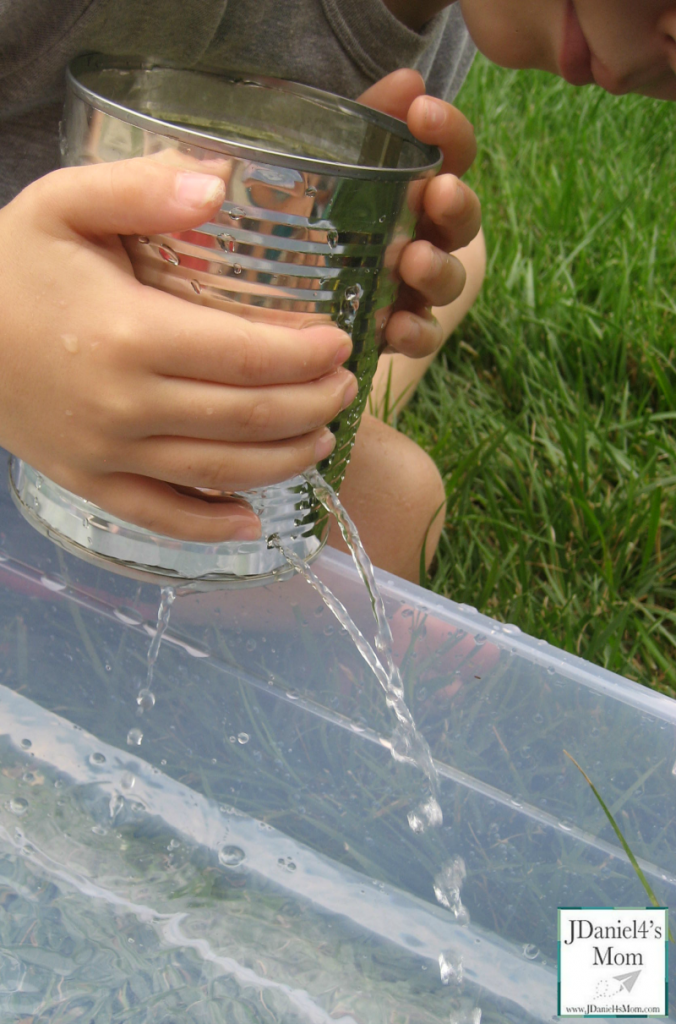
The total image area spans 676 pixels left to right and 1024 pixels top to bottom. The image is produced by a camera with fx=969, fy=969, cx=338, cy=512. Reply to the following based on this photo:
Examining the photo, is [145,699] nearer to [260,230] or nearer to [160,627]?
[160,627]

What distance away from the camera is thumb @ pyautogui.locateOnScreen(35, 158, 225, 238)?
25.6 inches

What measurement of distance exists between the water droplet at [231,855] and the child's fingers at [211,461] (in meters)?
0.45

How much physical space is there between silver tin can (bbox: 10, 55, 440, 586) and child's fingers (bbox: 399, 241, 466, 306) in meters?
0.03

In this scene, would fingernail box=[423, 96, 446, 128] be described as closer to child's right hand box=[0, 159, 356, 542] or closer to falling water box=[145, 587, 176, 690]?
child's right hand box=[0, 159, 356, 542]

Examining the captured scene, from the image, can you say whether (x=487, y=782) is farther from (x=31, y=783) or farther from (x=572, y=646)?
(x=31, y=783)

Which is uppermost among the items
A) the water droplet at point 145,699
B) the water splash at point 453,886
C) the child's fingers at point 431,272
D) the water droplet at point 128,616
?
the child's fingers at point 431,272

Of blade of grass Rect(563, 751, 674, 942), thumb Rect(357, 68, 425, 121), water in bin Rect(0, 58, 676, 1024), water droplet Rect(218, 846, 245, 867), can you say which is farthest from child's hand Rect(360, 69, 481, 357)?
water droplet Rect(218, 846, 245, 867)

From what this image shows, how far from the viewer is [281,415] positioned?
737mm

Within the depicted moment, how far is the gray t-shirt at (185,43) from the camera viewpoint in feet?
3.01

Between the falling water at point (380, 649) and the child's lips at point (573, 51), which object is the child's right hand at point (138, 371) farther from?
→ the child's lips at point (573, 51)

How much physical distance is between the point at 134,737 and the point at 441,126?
72 cm

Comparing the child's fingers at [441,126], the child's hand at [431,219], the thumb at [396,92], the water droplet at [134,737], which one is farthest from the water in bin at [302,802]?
A: the thumb at [396,92]

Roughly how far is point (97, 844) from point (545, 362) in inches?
38.8

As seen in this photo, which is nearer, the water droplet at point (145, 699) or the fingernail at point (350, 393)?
the fingernail at point (350, 393)
